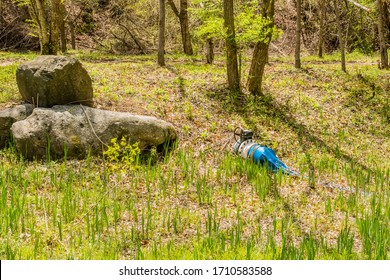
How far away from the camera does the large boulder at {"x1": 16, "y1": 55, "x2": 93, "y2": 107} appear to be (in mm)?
8695

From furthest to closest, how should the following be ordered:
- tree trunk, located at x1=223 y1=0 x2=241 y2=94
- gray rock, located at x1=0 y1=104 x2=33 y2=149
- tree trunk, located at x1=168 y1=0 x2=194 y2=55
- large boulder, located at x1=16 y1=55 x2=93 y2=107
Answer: tree trunk, located at x1=168 y1=0 x2=194 y2=55, tree trunk, located at x1=223 y1=0 x2=241 y2=94, large boulder, located at x1=16 y1=55 x2=93 y2=107, gray rock, located at x1=0 y1=104 x2=33 y2=149

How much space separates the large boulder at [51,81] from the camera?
870 cm

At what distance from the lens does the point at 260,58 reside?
11.9 m

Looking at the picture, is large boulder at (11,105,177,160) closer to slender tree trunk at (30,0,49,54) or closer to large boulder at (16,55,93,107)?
large boulder at (16,55,93,107)

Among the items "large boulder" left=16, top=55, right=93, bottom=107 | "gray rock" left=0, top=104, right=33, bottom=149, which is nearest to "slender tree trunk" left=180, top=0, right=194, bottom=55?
"large boulder" left=16, top=55, right=93, bottom=107

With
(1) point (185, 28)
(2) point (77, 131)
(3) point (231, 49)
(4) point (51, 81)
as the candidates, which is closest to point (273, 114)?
(3) point (231, 49)

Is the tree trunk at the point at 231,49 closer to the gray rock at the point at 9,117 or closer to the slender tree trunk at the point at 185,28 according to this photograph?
the gray rock at the point at 9,117

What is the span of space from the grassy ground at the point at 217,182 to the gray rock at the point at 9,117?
13.8 inches

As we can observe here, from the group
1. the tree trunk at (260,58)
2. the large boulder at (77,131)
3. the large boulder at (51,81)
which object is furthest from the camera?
the tree trunk at (260,58)

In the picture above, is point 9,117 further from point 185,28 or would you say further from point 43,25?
point 185,28

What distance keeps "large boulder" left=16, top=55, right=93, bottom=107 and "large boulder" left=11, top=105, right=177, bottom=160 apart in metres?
0.31

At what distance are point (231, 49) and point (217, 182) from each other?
4996mm

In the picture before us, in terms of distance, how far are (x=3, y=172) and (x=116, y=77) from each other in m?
5.35

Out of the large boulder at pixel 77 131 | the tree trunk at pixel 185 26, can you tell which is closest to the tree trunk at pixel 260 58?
the large boulder at pixel 77 131
